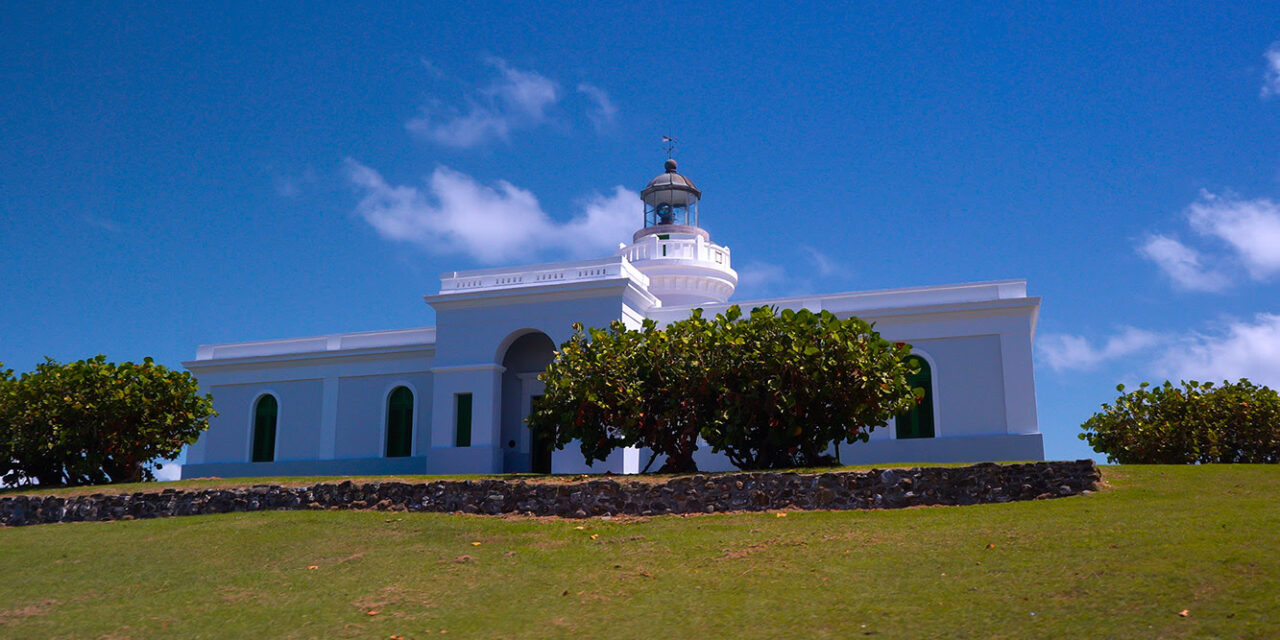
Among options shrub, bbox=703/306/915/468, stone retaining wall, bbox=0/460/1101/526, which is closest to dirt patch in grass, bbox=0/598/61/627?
stone retaining wall, bbox=0/460/1101/526

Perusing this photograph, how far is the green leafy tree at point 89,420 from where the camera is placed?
70.3 ft

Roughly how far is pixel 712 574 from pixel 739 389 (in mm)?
6373

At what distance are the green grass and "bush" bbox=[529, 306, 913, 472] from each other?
8.79 feet

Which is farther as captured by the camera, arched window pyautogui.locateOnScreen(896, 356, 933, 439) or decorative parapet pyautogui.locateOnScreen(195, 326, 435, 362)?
decorative parapet pyautogui.locateOnScreen(195, 326, 435, 362)

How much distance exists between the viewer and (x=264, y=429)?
28.0m

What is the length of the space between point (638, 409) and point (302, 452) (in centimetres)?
1421

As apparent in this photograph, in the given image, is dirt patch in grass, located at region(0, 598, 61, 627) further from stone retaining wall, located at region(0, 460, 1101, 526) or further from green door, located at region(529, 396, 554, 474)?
green door, located at region(529, 396, 554, 474)

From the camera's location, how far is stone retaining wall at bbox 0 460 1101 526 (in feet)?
45.7

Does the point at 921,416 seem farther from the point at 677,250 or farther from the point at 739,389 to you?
the point at 677,250

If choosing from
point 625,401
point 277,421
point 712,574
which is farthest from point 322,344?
point 712,574

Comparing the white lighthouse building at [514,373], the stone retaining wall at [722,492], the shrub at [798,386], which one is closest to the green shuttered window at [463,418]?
the white lighthouse building at [514,373]

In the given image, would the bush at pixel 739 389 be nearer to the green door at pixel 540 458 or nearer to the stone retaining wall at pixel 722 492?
the stone retaining wall at pixel 722 492

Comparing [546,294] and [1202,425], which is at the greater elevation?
[546,294]

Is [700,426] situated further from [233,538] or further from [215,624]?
[215,624]
